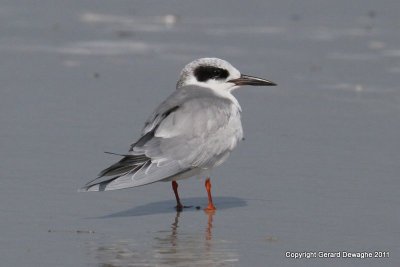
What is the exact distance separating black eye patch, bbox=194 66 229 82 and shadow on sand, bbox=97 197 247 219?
831 millimetres

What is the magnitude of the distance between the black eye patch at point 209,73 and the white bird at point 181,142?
2 centimetres

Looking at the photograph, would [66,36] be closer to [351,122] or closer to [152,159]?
[351,122]

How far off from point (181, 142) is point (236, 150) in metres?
1.45

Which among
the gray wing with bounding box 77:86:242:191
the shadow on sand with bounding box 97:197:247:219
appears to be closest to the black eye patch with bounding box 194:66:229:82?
the gray wing with bounding box 77:86:242:191

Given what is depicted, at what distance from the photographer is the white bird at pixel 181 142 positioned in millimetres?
6898

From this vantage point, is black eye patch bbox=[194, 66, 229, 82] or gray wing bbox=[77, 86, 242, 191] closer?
gray wing bbox=[77, 86, 242, 191]

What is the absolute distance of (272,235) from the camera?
650 centimetres

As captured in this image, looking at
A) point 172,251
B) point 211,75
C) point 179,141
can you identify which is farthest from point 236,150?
point 172,251

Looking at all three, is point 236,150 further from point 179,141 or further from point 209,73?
point 179,141

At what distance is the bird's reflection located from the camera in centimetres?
593

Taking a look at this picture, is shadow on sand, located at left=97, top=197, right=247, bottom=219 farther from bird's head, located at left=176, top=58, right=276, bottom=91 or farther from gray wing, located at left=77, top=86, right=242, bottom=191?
bird's head, located at left=176, top=58, right=276, bottom=91

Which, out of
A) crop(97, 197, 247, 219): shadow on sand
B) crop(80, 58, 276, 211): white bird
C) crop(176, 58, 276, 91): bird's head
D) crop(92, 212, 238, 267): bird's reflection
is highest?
crop(176, 58, 276, 91): bird's head

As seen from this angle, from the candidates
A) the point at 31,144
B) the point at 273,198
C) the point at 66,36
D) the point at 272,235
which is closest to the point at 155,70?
the point at 66,36

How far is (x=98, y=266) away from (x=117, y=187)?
41.0 inches
